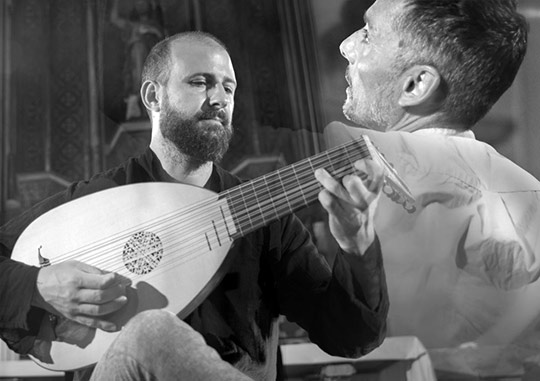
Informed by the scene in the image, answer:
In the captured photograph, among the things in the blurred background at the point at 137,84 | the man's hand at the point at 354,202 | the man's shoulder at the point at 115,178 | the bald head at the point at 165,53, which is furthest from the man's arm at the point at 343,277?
the bald head at the point at 165,53

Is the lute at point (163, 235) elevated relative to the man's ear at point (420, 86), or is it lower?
lower

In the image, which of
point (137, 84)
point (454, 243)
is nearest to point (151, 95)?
point (137, 84)

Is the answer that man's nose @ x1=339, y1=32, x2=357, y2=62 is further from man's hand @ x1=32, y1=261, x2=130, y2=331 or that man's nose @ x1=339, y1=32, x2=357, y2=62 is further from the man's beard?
man's hand @ x1=32, y1=261, x2=130, y2=331

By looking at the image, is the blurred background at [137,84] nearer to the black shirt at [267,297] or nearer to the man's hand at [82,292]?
the black shirt at [267,297]

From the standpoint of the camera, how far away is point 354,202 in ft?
4.90

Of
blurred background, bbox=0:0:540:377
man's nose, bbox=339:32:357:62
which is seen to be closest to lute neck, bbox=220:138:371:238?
blurred background, bbox=0:0:540:377

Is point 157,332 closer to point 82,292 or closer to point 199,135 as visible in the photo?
point 82,292

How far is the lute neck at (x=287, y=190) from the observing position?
1548 mm

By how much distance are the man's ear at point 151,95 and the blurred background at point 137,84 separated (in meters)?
0.03

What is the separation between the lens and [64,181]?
182 cm

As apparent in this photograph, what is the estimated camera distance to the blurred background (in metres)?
1.83

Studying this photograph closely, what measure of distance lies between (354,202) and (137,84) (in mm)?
704

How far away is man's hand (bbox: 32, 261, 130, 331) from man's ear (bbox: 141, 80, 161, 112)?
0.46m

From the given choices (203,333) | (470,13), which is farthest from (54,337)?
(470,13)
